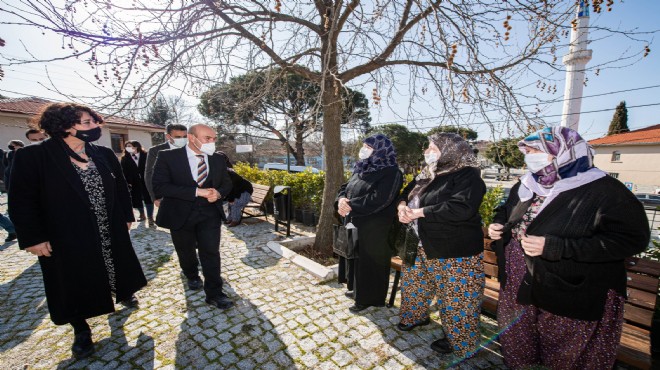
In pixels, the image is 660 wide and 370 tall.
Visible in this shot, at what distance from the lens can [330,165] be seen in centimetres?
473

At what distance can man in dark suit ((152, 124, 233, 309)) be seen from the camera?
3.10 meters

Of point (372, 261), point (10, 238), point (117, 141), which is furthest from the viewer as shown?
point (117, 141)

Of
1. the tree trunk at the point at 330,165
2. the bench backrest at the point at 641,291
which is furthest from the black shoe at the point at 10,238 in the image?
the bench backrest at the point at 641,291

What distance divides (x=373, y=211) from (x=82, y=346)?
2834mm

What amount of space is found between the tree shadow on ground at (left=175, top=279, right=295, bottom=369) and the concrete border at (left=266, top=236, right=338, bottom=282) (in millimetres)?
1041

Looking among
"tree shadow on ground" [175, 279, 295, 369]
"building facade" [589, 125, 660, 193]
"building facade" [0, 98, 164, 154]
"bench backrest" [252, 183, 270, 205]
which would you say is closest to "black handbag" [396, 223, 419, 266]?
"tree shadow on ground" [175, 279, 295, 369]

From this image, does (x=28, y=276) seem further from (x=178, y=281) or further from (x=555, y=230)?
(x=555, y=230)

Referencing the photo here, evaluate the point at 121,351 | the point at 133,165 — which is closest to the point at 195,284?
the point at 121,351

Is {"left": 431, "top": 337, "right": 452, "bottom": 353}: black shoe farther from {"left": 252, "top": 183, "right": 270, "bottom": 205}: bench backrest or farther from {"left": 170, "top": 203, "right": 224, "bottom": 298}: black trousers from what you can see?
{"left": 252, "top": 183, "right": 270, "bottom": 205}: bench backrest

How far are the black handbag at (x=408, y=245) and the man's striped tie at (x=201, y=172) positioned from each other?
224cm

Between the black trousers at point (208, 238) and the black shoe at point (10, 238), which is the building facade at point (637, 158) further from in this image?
→ the black shoe at point (10, 238)

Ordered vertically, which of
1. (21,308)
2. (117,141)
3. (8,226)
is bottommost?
(21,308)

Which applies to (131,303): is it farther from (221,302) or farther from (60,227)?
(60,227)

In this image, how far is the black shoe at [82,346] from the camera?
2.45 meters
